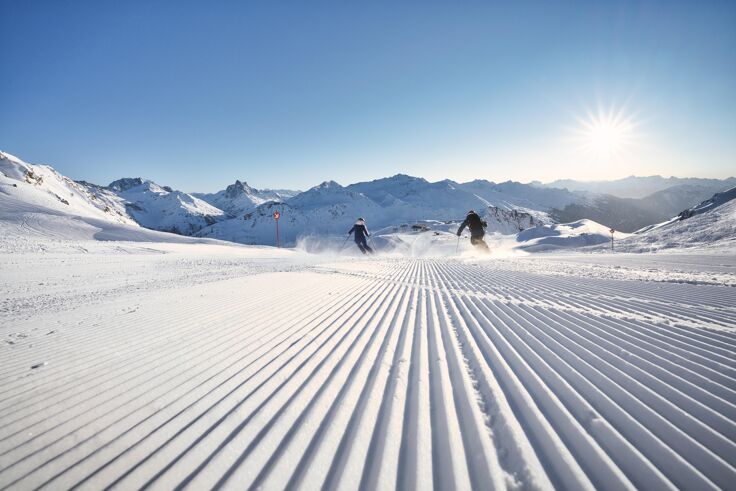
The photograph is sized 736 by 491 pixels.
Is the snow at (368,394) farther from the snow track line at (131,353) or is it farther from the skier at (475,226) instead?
the skier at (475,226)

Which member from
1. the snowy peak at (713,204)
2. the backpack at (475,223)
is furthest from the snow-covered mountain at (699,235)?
the backpack at (475,223)

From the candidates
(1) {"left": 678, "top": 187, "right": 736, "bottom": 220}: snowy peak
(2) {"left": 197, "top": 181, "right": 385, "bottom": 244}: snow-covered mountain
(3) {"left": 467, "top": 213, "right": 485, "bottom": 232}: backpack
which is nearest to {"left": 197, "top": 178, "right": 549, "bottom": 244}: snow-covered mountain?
(2) {"left": 197, "top": 181, "right": 385, "bottom": 244}: snow-covered mountain

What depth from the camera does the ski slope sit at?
4.97 feet

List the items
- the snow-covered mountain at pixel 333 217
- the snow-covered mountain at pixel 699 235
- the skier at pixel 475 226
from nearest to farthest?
the skier at pixel 475 226 < the snow-covered mountain at pixel 699 235 < the snow-covered mountain at pixel 333 217

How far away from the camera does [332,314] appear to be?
4.64 metres

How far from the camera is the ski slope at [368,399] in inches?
59.7

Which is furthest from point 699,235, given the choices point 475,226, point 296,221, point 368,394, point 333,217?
point 296,221

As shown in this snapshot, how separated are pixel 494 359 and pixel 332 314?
2.47 meters

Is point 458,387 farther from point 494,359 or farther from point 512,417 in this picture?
point 494,359

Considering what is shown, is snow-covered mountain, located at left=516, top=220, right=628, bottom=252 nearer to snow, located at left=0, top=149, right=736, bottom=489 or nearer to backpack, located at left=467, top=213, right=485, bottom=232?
backpack, located at left=467, top=213, right=485, bottom=232

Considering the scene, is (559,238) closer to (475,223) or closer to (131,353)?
(475,223)

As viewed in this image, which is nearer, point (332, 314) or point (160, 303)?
point (332, 314)

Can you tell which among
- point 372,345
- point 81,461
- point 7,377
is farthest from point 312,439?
point 7,377

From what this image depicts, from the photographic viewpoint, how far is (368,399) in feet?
7.12
